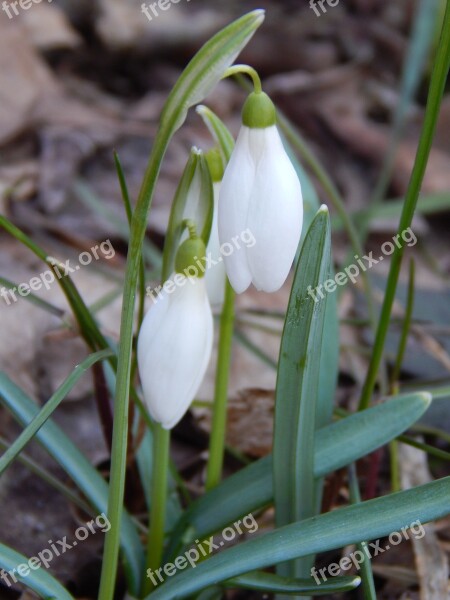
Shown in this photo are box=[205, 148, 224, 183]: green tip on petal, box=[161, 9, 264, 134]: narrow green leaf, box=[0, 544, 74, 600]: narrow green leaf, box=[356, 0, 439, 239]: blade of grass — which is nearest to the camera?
box=[161, 9, 264, 134]: narrow green leaf

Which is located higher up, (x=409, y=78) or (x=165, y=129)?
(x=165, y=129)

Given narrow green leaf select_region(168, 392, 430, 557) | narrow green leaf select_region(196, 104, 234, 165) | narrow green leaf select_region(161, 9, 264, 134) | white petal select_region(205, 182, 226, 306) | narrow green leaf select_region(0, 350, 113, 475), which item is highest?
narrow green leaf select_region(161, 9, 264, 134)

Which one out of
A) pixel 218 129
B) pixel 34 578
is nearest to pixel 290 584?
pixel 34 578

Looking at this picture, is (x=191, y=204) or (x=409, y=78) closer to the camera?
(x=191, y=204)

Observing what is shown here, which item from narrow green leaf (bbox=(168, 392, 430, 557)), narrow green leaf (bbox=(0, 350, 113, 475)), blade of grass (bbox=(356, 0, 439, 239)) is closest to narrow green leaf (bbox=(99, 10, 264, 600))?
narrow green leaf (bbox=(0, 350, 113, 475))

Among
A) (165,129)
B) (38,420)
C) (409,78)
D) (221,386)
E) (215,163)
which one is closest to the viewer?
(165,129)

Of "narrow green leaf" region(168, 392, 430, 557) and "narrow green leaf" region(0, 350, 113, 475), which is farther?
"narrow green leaf" region(168, 392, 430, 557)

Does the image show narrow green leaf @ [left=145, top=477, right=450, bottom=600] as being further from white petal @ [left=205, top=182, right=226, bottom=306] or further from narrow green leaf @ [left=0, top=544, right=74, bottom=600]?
white petal @ [left=205, top=182, right=226, bottom=306]

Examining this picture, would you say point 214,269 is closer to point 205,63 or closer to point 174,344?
point 174,344
